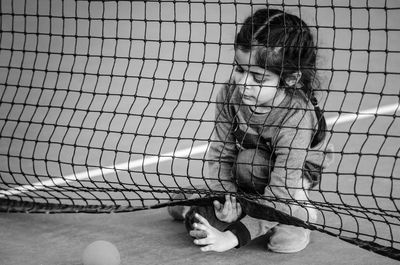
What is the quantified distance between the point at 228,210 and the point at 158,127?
90 cm

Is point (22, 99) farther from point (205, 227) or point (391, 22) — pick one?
point (391, 22)

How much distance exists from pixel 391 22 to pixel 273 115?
2576 millimetres

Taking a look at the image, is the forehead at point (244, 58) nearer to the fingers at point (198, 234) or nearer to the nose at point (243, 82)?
the nose at point (243, 82)

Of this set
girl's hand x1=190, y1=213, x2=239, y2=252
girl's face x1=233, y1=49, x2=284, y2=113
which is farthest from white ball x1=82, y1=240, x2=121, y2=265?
girl's face x1=233, y1=49, x2=284, y2=113

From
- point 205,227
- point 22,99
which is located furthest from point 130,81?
point 205,227

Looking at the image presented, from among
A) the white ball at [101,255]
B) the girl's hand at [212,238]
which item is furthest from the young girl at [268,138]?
the white ball at [101,255]

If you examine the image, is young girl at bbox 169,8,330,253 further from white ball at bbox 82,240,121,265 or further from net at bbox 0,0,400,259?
white ball at bbox 82,240,121,265

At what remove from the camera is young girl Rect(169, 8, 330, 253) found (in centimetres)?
177

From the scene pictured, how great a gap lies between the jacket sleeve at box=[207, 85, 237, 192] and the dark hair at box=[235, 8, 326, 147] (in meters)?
0.15

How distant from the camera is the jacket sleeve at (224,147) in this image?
1.92 m

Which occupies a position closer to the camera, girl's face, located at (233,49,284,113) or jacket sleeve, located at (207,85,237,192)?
girl's face, located at (233,49,284,113)

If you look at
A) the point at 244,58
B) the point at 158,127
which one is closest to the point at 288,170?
the point at 244,58

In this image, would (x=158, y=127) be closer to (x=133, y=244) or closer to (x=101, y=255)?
(x=133, y=244)

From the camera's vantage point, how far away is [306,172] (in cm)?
189
